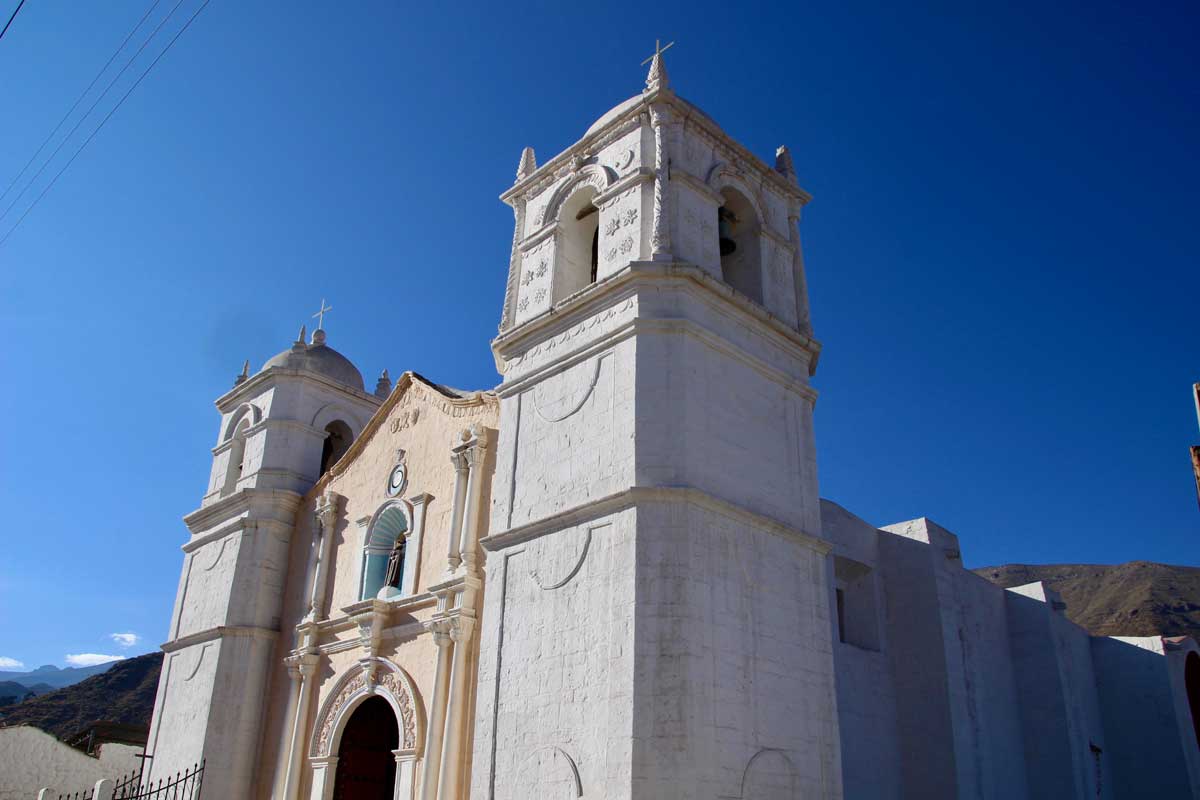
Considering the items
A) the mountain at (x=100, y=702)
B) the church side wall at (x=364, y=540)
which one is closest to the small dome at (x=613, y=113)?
the church side wall at (x=364, y=540)

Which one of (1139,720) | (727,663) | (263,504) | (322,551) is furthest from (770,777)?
(1139,720)

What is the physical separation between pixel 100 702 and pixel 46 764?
2205cm

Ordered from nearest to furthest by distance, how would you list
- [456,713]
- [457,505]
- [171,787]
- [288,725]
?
[456,713] < [457,505] < [288,725] < [171,787]

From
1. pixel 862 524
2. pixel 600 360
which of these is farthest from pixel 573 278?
pixel 862 524

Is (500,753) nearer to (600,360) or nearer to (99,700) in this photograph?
(600,360)

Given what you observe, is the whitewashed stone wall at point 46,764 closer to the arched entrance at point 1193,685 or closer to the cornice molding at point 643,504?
the cornice molding at point 643,504

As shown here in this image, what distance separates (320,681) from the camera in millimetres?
15195

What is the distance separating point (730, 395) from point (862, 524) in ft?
21.6

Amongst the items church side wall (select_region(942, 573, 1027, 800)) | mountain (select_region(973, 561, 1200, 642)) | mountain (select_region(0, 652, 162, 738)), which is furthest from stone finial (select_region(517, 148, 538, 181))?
mountain (select_region(973, 561, 1200, 642))

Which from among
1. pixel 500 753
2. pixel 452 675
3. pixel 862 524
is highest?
pixel 862 524

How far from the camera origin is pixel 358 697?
14273 mm

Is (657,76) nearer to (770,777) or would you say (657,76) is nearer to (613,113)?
(613,113)

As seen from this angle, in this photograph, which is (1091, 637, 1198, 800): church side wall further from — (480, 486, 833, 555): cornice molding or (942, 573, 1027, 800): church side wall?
(480, 486, 833, 555): cornice molding

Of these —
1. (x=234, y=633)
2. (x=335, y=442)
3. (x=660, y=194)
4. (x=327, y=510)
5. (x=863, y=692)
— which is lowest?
(x=863, y=692)
